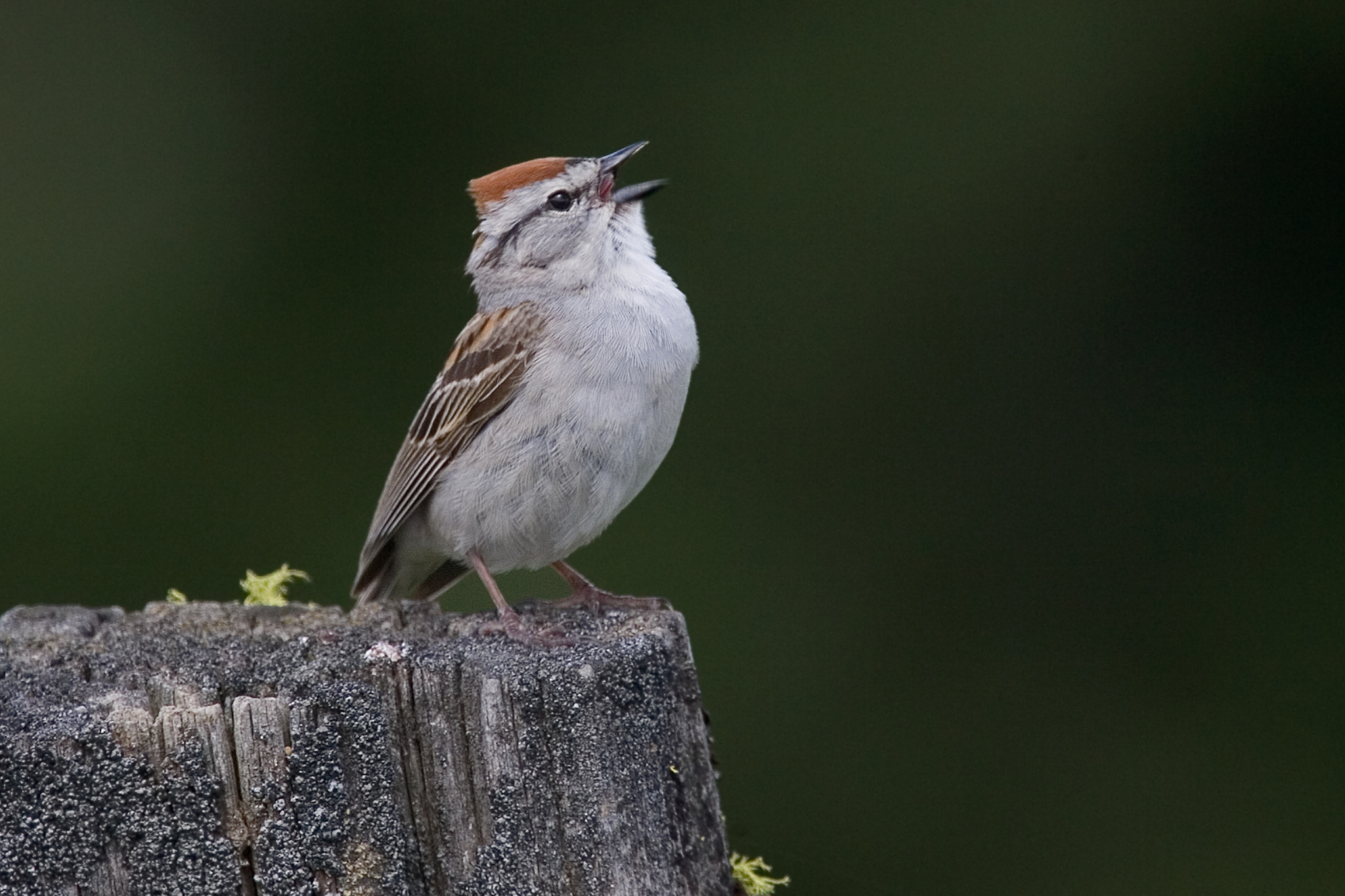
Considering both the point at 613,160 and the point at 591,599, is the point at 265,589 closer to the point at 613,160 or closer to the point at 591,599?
the point at 591,599

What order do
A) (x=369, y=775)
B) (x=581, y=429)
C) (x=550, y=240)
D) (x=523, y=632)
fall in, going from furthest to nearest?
(x=550, y=240) < (x=581, y=429) < (x=523, y=632) < (x=369, y=775)

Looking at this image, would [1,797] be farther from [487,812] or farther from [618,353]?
[618,353]

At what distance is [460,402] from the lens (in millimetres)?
4168

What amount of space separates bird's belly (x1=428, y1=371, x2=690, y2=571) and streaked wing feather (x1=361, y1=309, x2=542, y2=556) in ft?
0.19

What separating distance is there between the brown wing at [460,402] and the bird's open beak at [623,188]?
531mm

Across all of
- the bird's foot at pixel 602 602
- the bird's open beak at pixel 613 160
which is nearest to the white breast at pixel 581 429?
the bird's foot at pixel 602 602

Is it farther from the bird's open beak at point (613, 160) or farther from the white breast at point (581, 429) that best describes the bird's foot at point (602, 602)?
the bird's open beak at point (613, 160)

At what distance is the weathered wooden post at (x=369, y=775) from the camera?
90.1 inches

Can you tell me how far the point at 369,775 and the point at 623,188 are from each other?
2.63 metres

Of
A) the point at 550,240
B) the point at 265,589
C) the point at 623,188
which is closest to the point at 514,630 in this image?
the point at 265,589

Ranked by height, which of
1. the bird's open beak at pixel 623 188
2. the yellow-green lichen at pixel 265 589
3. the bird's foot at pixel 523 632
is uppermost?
the bird's open beak at pixel 623 188

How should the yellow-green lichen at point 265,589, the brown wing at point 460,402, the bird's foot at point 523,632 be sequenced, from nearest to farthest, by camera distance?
the bird's foot at point 523,632 < the yellow-green lichen at point 265,589 < the brown wing at point 460,402

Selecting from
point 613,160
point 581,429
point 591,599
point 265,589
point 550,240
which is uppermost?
point 613,160

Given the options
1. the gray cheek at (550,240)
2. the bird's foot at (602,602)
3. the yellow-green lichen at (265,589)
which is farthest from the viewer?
the gray cheek at (550,240)
